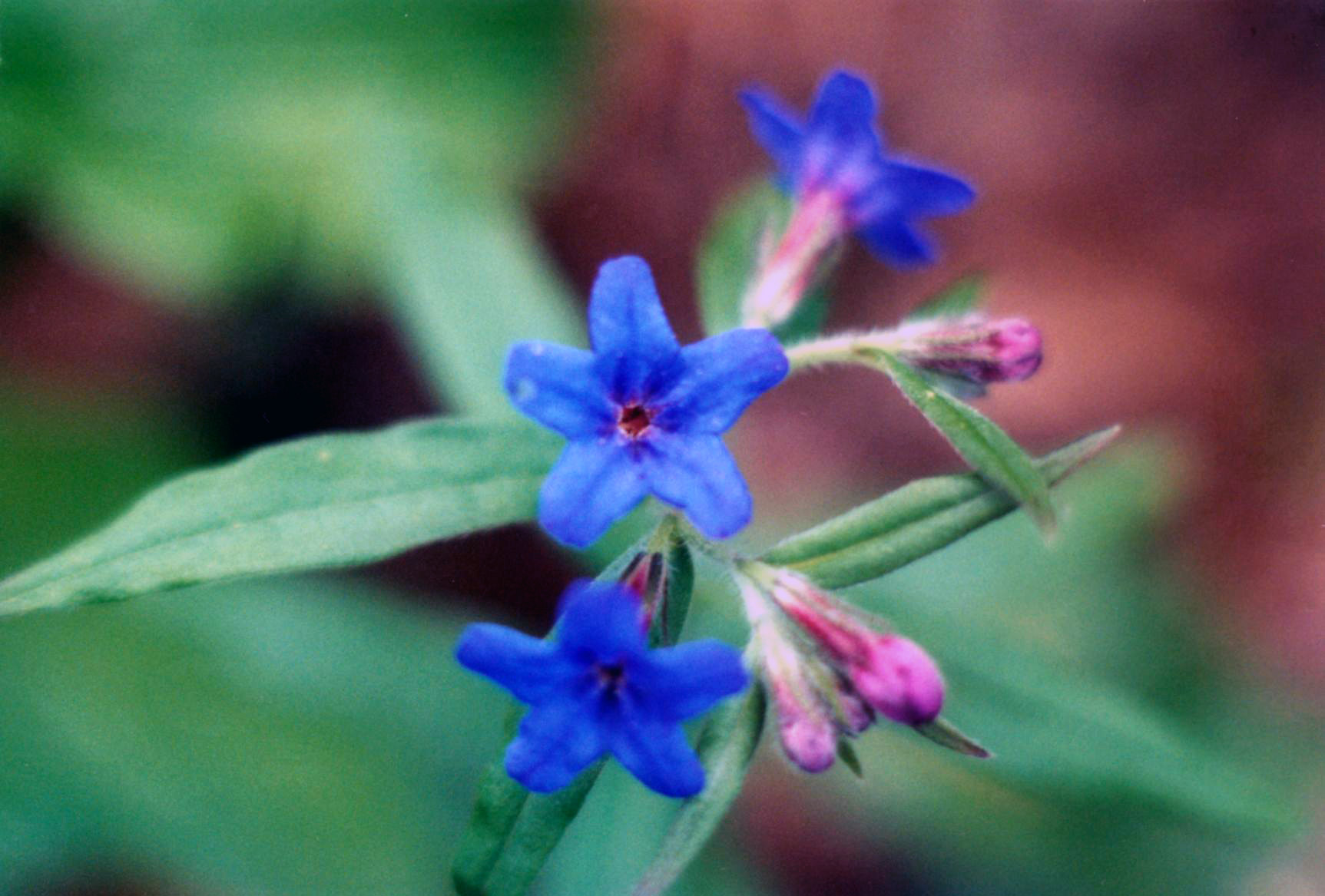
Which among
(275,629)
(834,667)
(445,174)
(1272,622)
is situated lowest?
(834,667)

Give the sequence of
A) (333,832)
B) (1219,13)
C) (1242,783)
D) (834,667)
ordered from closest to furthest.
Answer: (834,667) < (1242,783) < (333,832) < (1219,13)

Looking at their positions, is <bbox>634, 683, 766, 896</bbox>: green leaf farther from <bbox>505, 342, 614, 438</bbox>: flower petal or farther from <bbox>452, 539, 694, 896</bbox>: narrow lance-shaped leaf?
<bbox>505, 342, 614, 438</bbox>: flower petal

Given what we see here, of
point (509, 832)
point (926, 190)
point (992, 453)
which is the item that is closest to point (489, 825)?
point (509, 832)

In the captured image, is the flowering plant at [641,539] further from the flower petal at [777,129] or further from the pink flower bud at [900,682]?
the flower petal at [777,129]

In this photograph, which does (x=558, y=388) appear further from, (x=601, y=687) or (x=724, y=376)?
(x=601, y=687)

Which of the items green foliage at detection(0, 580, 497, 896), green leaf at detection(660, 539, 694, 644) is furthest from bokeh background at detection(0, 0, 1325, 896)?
green leaf at detection(660, 539, 694, 644)

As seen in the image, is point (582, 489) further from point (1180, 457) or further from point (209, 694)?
point (1180, 457)

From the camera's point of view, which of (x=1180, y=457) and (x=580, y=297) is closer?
(x=1180, y=457)

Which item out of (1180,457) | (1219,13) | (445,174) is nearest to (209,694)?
(445,174)

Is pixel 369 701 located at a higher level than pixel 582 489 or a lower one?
higher
